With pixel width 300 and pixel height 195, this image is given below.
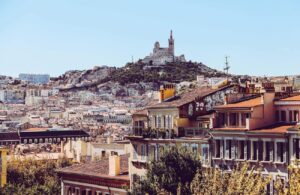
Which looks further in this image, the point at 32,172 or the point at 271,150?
the point at 32,172

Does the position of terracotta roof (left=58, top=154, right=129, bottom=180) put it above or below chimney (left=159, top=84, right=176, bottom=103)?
below

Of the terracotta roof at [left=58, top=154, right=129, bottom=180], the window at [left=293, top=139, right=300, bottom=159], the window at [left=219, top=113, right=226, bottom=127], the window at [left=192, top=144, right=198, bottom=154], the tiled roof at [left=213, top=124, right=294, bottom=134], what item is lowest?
the terracotta roof at [left=58, top=154, right=129, bottom=180]

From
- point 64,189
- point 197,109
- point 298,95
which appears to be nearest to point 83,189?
point 64,189

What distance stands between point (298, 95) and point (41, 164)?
52.9 meters

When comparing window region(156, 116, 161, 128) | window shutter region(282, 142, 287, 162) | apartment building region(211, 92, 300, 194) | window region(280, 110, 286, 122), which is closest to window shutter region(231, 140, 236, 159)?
apartment building region(211, 92, 300, 194)

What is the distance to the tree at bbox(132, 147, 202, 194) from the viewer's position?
48156 mm

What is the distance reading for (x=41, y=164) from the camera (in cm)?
9594

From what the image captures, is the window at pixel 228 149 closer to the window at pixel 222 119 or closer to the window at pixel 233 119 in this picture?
the window at pixel 233 119

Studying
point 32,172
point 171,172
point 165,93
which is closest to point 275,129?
point 171,172

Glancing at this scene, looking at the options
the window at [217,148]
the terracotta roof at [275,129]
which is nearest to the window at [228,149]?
the window at [217,148]

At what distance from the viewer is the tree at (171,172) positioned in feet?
158

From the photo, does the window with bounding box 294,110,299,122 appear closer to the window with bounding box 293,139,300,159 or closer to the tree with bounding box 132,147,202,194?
the window with bounding box 293,139,300,159

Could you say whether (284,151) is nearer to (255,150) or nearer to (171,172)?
(255,150)

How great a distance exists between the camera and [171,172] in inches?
1914
